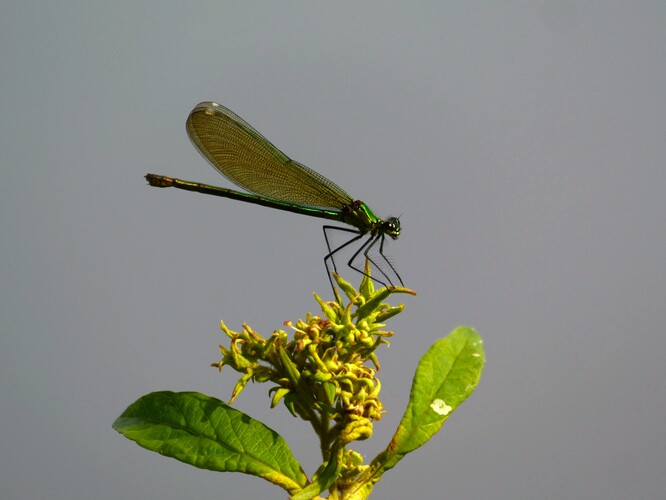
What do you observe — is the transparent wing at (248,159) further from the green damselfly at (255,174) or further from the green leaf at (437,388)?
the green leaf at (437,388)

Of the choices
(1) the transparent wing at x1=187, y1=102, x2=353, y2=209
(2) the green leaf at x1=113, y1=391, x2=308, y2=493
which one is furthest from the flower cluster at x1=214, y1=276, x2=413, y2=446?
(1) the transparent wing at x1=187, y1=102, x2=353, y2=209

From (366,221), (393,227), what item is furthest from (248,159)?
(393,227)

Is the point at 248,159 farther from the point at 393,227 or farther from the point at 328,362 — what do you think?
the point at 328,362

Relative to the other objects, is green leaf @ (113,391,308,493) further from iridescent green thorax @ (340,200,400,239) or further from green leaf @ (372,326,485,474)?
iridescent green thorax @ (340,200,400,239)

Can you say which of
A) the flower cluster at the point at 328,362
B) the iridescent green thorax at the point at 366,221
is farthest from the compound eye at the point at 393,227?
the flower cluster at the point at 328,362

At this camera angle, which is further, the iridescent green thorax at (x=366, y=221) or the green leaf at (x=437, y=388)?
the iridescent green thorax at (x=366, y=221)

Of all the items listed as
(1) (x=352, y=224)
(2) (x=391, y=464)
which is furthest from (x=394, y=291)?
(1) (x=352, y=224)

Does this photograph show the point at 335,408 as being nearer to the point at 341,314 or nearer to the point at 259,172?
the point at 341,314
